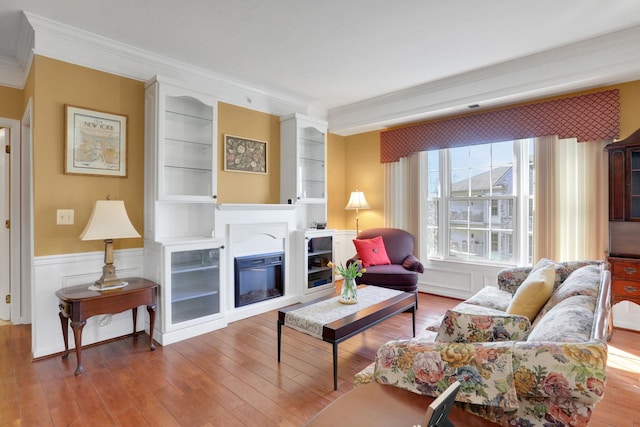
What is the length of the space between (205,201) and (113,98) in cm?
130

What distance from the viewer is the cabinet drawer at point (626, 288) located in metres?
3.07

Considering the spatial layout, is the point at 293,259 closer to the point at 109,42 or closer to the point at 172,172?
the point at 172,172

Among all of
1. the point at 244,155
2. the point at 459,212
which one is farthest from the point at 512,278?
the point at 244,155

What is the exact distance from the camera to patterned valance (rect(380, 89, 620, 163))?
3.41 meters

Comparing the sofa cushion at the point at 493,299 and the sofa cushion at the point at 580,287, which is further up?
the sofa cushion at the point at 580,287

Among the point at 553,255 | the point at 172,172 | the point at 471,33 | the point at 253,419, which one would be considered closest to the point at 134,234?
the point at 172,172

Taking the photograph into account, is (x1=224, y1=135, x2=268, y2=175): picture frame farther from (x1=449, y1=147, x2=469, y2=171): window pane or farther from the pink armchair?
(x1=449, y1=147, x2=469, y2=171): window pane

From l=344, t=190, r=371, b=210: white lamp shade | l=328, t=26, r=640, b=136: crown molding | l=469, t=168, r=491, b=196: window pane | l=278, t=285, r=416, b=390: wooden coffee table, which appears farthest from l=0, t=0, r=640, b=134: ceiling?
l=278, t=285, r=416, b=390: wooden coffee table

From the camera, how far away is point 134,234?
9.32 ft

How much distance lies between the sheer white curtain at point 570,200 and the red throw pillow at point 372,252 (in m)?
1.79

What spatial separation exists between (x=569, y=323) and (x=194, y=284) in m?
3.16

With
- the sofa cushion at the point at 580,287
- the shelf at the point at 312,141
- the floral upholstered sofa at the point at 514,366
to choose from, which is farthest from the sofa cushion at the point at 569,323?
the shelf at the point at 312,141

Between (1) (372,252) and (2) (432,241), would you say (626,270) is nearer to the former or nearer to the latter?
(2) (432,241)

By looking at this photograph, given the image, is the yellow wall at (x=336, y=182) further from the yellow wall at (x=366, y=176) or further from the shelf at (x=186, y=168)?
the shelf at (x=186, y=168)
